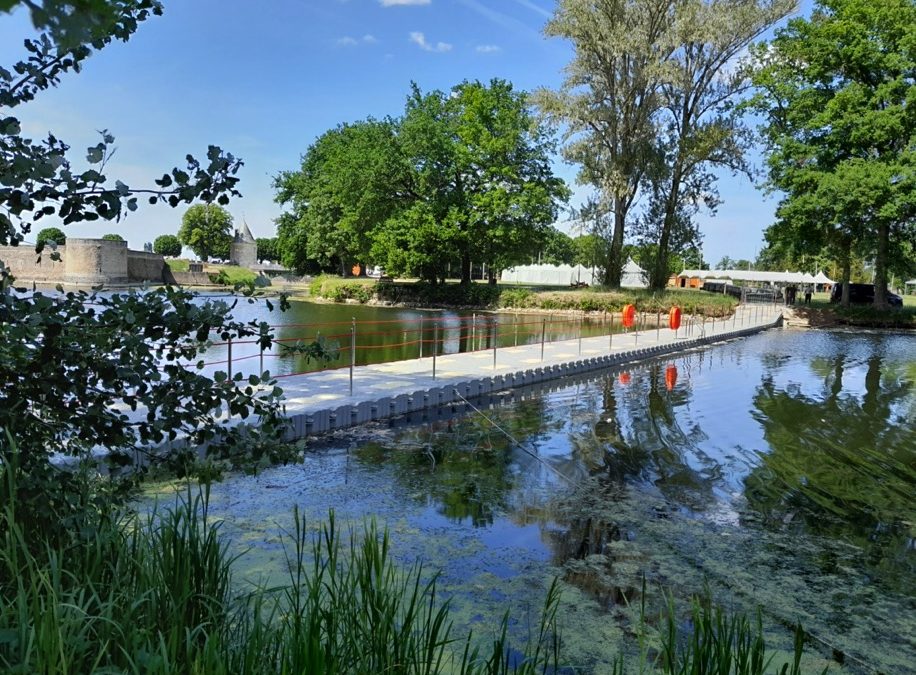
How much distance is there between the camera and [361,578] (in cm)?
297

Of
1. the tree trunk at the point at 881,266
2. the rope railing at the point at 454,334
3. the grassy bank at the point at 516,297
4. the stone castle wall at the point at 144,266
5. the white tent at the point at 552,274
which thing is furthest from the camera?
the white tent at the point at 552,274

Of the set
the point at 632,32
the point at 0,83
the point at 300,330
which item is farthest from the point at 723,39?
the point at 0,83

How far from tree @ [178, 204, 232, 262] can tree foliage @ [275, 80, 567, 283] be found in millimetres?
50771

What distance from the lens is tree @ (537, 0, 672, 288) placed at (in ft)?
107

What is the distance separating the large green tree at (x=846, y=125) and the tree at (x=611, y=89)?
20.1ft

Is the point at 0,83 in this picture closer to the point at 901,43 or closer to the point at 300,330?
the point at 300,330

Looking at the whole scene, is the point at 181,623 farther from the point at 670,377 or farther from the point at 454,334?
the point at 454,334

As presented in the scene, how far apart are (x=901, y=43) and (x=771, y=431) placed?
2801cm

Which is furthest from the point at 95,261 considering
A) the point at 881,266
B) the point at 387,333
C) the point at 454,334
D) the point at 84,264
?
the point at 881,266

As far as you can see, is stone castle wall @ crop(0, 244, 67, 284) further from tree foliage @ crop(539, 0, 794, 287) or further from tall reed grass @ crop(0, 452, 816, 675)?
tall reed grass @ crop(0, 452, 816, 675)

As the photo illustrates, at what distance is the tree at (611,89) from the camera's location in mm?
32656

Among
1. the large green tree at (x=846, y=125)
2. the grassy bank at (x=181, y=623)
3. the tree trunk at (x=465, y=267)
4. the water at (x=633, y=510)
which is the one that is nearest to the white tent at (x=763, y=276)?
the large green tree at (x=846, y=125)

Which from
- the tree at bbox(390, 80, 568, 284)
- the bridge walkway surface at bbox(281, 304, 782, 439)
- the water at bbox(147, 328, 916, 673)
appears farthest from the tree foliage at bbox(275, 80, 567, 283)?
the water at bbox(147, 328, 916, 673)

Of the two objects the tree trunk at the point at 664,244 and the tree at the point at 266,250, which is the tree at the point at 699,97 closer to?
the tree trunk at the point at 664,244
